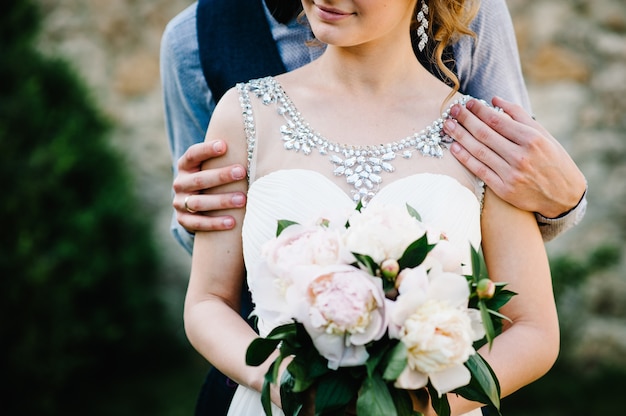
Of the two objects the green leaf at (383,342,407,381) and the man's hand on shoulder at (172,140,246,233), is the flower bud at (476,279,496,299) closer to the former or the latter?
the green leaf at (383,342,407,381)

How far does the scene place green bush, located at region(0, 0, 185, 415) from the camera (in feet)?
12.7

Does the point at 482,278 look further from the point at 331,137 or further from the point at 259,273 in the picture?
the point at 331,137

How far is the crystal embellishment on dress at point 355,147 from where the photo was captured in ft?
6.94

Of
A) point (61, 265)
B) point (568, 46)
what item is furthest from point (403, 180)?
point (568, 46)

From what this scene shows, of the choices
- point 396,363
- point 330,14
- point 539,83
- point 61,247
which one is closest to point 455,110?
point 330,14

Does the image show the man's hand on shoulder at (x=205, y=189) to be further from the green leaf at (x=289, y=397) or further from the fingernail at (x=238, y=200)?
the green leaf at (x=289, y=397)

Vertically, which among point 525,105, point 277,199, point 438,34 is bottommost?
point 525,105

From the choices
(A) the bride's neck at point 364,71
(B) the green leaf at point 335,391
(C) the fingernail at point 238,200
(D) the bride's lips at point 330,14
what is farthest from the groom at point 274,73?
(B) the green leaf at point 335,391

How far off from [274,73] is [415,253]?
4.02ft

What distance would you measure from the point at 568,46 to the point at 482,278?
11.5 ft

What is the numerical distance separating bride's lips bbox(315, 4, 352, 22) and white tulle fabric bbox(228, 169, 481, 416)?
44 cm

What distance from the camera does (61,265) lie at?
3996 millimetres

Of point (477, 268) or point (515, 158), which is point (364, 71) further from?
point (477, 268)

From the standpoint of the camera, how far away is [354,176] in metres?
2.11
